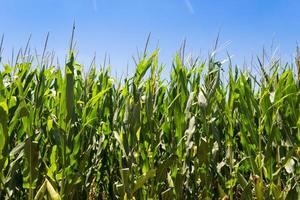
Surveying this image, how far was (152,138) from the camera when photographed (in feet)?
12.3

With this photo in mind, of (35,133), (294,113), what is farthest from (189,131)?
(35,133)

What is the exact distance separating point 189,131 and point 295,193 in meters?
1.11

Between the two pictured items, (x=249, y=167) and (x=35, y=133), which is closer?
(x=35, y=133)

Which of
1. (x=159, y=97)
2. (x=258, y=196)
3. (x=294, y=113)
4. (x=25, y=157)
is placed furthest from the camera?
(x=159, y=97)

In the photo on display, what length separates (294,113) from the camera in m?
3.96

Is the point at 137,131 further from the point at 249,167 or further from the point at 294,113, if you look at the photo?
the point at 294,113

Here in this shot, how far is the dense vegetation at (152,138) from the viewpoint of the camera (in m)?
3.54

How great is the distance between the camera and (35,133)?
12.2 ft

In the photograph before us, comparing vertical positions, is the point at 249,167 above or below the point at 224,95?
below

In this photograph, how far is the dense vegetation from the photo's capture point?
3.54 m

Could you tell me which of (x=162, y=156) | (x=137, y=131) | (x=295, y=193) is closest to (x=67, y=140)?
(x=137, y=131)

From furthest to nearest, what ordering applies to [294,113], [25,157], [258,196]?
[294,113]
[258,196]
[25,157]

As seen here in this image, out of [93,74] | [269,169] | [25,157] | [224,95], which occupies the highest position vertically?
[93,74]

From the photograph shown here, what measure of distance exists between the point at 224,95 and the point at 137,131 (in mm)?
1168
